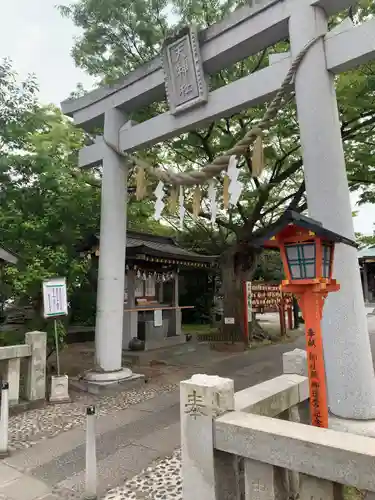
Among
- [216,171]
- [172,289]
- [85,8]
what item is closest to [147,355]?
[172,289]

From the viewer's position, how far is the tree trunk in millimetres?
13598

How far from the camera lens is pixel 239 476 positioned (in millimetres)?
2742

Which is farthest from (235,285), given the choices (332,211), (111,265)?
(332,211)

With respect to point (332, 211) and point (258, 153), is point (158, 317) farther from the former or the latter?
point (258, 153)

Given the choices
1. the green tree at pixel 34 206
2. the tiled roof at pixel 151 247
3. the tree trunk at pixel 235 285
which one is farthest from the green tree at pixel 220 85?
the green tree at pixel 34 206

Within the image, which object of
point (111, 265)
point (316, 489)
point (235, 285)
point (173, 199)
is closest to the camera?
point (316, 489)

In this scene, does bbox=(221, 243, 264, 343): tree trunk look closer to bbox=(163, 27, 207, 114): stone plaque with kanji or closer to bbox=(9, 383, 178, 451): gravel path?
bbox=(9, 383, 178, 451): gravel path

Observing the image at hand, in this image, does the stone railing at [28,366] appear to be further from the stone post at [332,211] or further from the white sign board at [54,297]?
the stone post at [332,211]

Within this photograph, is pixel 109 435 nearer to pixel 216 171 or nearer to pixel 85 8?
pixel 216 171

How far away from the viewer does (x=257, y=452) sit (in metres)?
2.32

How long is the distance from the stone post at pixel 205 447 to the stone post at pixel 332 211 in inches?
95.9

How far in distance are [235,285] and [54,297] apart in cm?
816

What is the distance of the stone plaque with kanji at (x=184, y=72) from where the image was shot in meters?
6.25

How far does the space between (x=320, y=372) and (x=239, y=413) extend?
2.99 feet
